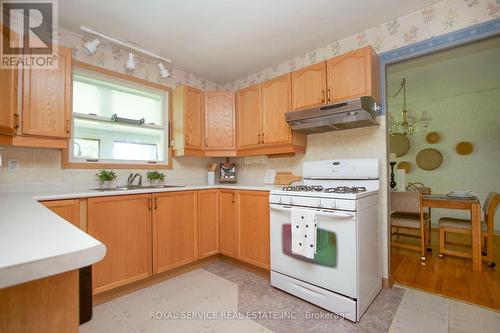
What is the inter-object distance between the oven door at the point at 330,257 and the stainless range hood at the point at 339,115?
2.67 ft

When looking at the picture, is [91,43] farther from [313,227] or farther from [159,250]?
[313,227]

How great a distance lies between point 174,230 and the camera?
2385 mm

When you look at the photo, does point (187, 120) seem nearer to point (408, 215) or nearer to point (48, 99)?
point (48, 99)

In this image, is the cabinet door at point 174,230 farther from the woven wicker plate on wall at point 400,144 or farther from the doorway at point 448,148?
the woven wicker plate on wall at point 400,144

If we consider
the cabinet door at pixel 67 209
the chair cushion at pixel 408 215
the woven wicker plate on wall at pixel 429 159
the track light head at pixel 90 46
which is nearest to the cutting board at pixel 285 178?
the chair cushion at pixel 408 215

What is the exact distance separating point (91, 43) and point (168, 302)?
239cm

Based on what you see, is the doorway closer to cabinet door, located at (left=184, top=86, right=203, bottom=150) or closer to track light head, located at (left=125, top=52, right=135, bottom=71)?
cabinet door, located at (left=184, top=86, right=203, bottom=150)

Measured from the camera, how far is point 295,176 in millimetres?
2758

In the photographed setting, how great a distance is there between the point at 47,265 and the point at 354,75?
7.63 feet

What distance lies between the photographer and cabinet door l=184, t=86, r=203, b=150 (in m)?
2.86

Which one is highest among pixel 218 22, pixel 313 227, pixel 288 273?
pixel 218 22

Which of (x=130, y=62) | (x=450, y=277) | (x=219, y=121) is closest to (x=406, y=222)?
(x=450, y=277)

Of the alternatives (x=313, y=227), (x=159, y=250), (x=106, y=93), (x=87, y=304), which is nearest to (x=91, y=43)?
(x=106, y=93)

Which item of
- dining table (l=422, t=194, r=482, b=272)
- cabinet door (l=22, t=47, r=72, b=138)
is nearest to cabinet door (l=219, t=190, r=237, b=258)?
cabinet door (l=22, t=47, r=72, b=138)
